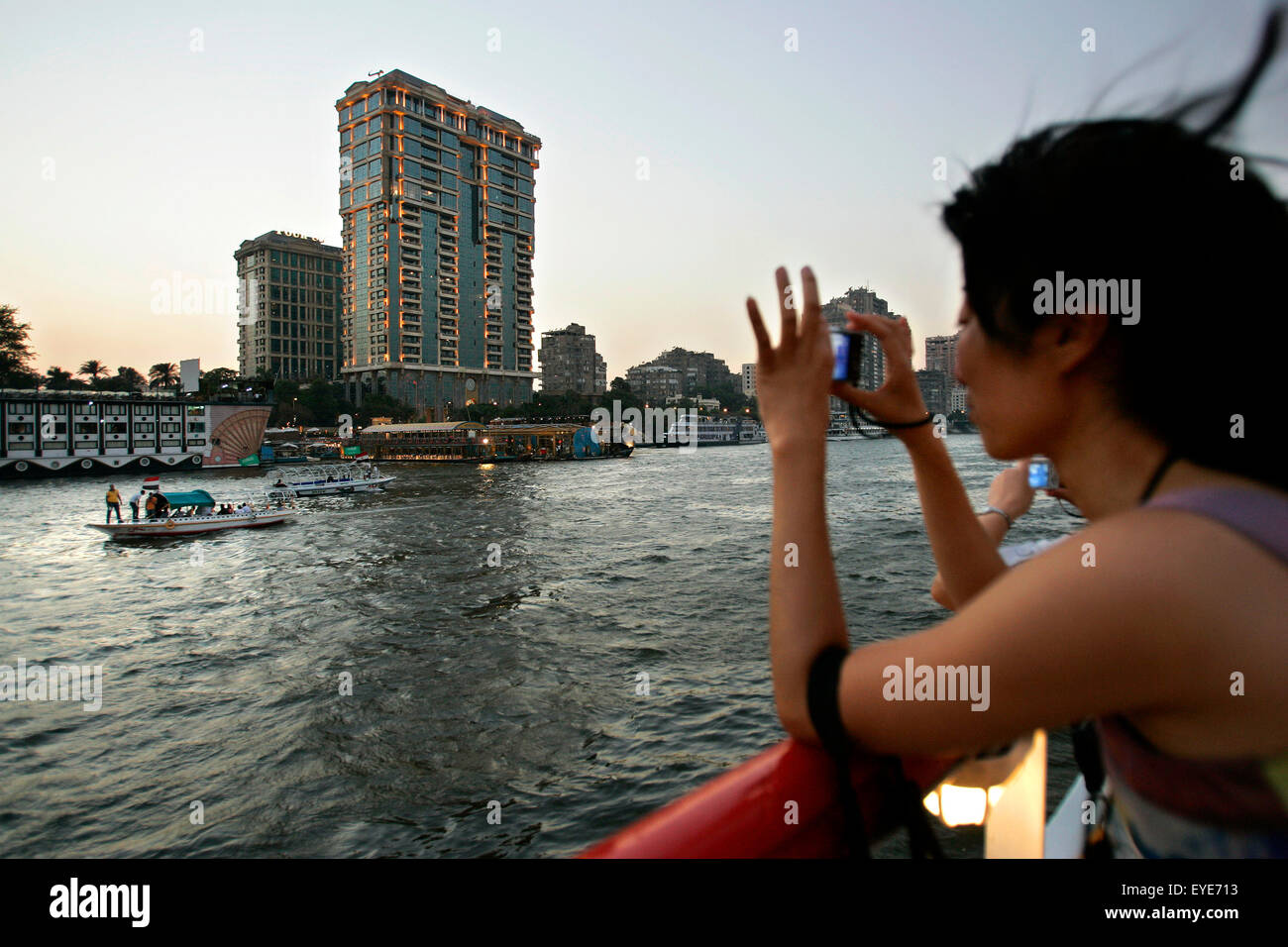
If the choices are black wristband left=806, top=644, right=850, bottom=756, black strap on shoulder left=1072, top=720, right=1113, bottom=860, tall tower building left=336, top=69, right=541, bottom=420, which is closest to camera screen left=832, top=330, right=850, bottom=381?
black wristband left=806, top=644, right=850, bottom=756

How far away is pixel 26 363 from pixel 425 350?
49584 millimetres

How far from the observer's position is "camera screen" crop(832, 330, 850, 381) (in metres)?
1.42

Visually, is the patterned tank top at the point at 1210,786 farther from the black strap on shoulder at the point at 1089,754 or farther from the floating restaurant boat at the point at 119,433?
→ the floating restaurant boat at the point at 119,433

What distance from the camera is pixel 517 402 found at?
128375 mm

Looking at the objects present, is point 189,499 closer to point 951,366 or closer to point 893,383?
point 893,383

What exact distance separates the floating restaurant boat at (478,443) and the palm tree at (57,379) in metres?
48.8

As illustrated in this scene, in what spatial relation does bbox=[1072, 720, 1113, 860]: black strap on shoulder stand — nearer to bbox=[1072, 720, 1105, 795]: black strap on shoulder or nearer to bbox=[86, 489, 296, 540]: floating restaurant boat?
bbox=[1072, 720, 1105, 795]: black strap on shoulder

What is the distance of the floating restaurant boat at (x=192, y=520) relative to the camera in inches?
1138

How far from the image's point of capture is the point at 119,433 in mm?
65000

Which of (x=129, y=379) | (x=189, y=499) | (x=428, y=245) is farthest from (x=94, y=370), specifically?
(x=189, y=499)

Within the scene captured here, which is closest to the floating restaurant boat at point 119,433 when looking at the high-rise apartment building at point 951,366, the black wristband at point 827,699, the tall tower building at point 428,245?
the tall tower building at point 428,245

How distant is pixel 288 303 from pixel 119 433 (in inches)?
3213
